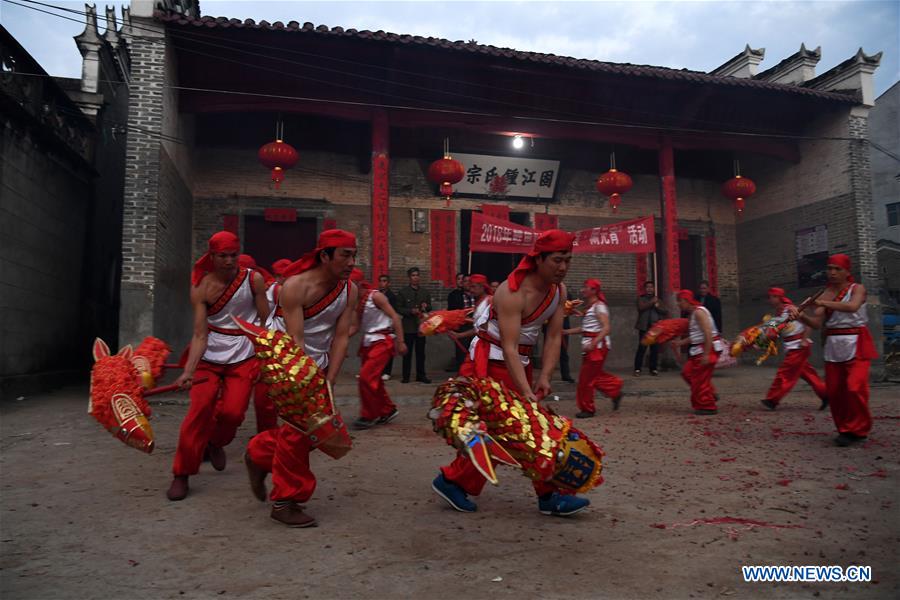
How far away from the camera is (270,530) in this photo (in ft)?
10.1

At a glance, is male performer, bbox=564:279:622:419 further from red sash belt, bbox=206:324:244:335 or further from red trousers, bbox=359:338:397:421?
red sash belt, bbox=206:324:244:335

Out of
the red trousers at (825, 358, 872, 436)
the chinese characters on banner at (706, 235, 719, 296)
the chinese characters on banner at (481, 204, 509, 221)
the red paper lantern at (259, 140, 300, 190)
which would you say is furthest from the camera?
the chinese characters on banner at (706, 235, 719, 296)

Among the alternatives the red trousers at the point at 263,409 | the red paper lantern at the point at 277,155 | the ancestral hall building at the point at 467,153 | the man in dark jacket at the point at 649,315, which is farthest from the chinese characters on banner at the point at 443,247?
the red trousers at the point at 263,409

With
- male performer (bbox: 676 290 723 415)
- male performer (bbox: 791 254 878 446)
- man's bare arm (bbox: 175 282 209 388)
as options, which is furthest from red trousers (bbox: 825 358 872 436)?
man's bare arm (bbox: 175 282 209 388)

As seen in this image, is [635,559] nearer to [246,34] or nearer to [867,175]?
[246,34]

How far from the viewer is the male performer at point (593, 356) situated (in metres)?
7.14

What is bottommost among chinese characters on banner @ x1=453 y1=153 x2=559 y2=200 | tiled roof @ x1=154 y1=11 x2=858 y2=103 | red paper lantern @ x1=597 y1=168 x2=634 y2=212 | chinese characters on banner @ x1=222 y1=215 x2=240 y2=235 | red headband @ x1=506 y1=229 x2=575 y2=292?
red headband @ x1=506 y1=229 x2=575 y2=292

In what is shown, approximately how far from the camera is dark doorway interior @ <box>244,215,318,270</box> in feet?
38.1

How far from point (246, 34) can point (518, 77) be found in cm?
480

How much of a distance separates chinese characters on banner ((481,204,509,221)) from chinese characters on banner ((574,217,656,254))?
6.40 feet

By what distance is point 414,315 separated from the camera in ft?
32.3

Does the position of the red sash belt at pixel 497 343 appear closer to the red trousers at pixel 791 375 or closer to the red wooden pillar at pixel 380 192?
the red trousers at pixel 791 375

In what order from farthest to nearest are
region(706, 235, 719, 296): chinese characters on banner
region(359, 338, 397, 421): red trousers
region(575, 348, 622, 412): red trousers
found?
region(706, 235, 719, 296): chinese characters on banner, region(575, 348, 622, 412): red trousers, region(359, 338, 397, 421): red trousers

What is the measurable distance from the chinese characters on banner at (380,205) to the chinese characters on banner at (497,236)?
1.62 m
